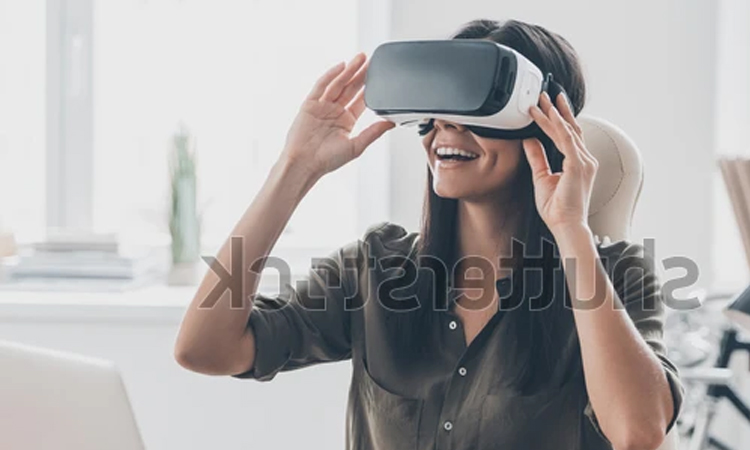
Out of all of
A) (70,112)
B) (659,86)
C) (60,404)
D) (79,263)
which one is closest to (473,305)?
(60,404)

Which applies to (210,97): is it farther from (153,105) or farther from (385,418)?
(385,418)

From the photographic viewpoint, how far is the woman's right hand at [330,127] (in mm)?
1368

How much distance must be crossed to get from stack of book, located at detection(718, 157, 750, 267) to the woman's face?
0.38m

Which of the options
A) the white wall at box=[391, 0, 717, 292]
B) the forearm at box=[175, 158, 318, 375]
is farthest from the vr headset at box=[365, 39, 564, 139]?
the white wall at box=[391, 0, 717, 292]

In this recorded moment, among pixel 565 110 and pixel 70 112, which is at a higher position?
pixel 70 112

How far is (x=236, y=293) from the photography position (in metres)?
1.34

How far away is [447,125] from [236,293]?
0.35m

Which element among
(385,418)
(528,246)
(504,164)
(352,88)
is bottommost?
(385,418)

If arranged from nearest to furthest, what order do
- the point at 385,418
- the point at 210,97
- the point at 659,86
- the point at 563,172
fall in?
the point at 563,172 → the point at 385,418 → the point at 659,86 → the point at 210,97

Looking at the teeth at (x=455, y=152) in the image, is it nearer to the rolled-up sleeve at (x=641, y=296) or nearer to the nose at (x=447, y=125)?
the nose at (x=447, y=125)

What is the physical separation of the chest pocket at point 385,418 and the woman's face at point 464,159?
266 millimetres

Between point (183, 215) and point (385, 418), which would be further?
point (183, 215)

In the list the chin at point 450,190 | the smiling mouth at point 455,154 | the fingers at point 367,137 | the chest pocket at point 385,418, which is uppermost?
the fingers at point 367,137

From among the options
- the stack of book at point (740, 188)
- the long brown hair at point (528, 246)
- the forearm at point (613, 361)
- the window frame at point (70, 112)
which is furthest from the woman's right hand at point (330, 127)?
the window frame at point (70, 112)
